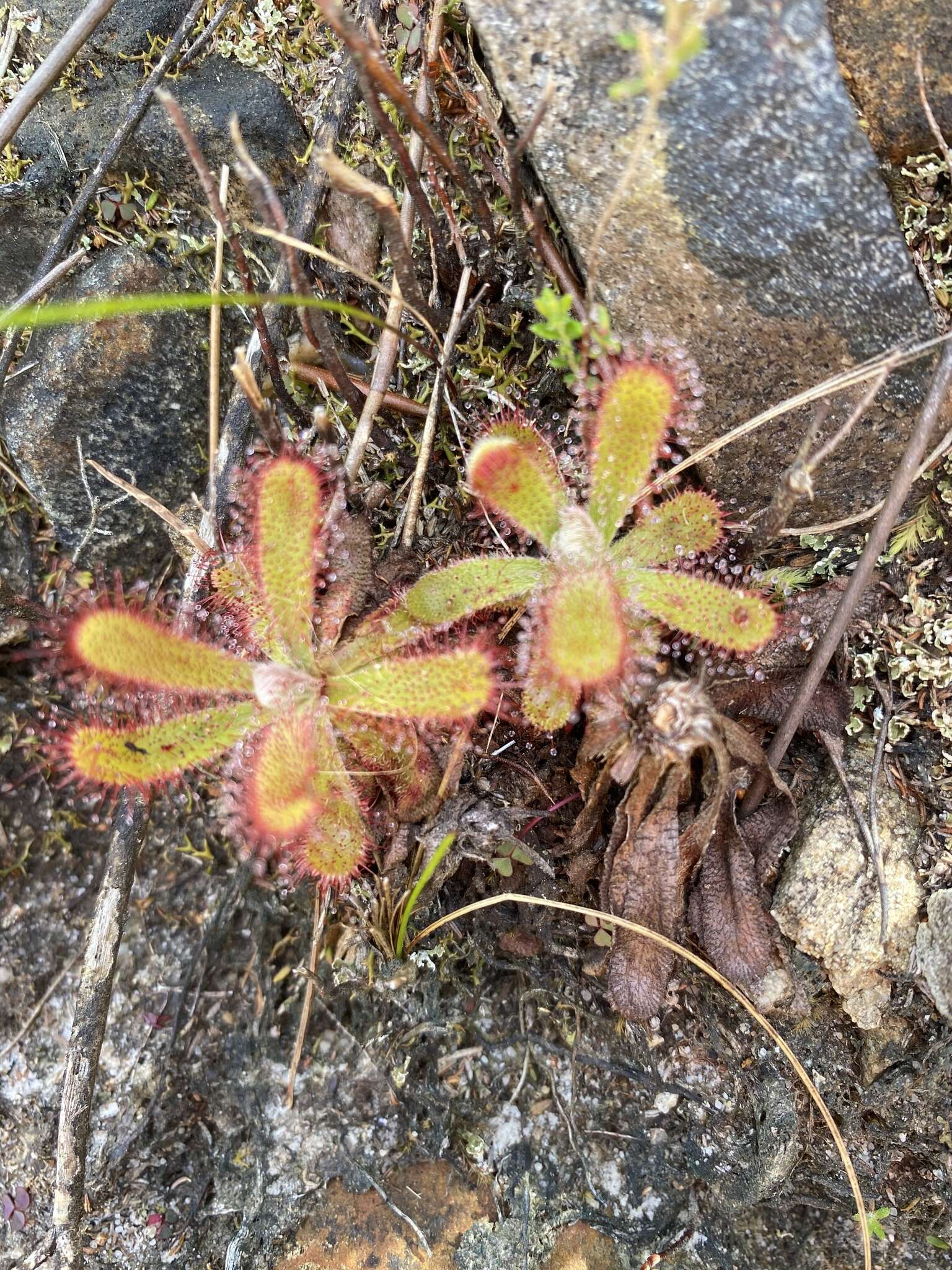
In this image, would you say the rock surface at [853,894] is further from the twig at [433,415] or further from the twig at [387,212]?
the twig at [387,212]

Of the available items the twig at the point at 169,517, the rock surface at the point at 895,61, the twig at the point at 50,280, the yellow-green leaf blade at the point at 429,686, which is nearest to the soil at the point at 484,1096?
the yellow-green leaf blade at the point at 429,686

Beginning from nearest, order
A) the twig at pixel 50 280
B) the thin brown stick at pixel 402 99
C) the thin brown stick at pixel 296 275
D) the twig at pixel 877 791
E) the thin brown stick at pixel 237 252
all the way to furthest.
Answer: the thin brown stick at pixel 402 99, the thin brown stick at pixel 296 275, the thin brown stick at pixel 237 252, the twig at pixel 877 791, the twig at pixel 50 280

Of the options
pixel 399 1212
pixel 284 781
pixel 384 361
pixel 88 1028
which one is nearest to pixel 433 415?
pixel 384 361

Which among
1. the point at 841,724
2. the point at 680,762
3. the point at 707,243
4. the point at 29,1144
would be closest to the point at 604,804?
the point at 680,762

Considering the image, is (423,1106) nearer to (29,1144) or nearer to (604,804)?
(604,804)

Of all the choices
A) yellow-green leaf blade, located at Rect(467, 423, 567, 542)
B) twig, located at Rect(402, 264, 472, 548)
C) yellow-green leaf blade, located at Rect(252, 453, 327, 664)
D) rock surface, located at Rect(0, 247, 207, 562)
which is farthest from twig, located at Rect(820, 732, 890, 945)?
rock surface, located at Rect(0, 247, 207, 562)

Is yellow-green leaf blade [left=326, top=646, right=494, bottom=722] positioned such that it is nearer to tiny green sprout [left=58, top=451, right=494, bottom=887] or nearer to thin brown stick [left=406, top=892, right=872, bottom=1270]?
A: tiny green sprout [left=58, top=451, right=494, bottom=887]
